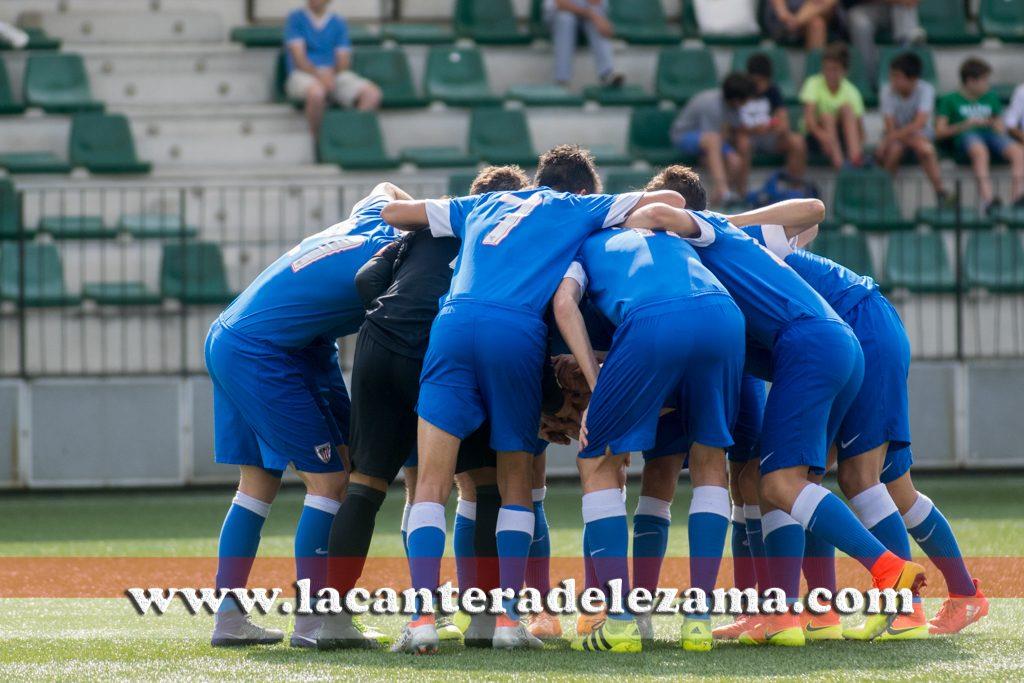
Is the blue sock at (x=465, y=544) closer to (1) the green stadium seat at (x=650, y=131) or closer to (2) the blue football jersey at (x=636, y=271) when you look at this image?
(2) the blue football jersey at (x=636, y=271)

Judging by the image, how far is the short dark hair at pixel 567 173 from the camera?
5316 millimetres

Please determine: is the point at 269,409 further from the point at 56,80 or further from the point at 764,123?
the point at 56,80

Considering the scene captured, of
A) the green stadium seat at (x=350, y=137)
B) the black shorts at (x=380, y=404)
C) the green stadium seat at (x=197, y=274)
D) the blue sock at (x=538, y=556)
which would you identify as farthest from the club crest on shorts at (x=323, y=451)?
the green stadium seat at (x=350, y=137)

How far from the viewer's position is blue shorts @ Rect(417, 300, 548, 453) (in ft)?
15.4

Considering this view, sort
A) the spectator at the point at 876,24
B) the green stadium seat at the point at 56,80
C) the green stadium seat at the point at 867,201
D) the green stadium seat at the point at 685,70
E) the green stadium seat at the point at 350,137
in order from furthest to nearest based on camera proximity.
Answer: the spectator at the point at 876,24 < the green stadium seat at the point at 685,70 < the green stadium seat at the point at 56,80 < the green stadium seat at the point at 350,137 < the green stadium seat at the point at 867,201

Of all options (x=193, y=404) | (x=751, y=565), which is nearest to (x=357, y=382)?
(x=751, y=565)

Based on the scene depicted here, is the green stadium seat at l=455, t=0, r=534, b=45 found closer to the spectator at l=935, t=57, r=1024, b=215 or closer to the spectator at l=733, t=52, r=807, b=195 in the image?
the spectator at l=733, t=52, r=807, b=195

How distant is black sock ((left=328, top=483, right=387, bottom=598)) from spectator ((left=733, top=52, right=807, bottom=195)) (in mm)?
7999

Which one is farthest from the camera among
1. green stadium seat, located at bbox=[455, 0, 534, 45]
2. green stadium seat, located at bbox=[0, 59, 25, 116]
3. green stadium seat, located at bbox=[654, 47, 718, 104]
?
green stadium seat, located at bbox=[455, 0, 534, 45]

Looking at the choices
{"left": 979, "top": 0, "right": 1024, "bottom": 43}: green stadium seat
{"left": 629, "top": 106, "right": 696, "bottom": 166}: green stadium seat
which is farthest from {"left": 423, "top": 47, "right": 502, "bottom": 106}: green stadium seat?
{"left": 979, "top": 0, "right": 1024, "bottom": 43}: green stadium seat

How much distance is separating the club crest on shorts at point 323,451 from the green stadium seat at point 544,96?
8611 mm

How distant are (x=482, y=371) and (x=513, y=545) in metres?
0.60

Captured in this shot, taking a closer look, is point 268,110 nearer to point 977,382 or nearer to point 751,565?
point 977,382

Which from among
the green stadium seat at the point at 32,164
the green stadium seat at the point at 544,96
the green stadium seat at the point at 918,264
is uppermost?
the green stadium seat at the point at 544,96
